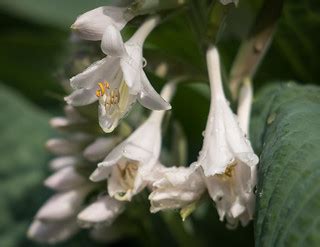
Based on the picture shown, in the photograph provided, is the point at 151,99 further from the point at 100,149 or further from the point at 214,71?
the point at 100,149

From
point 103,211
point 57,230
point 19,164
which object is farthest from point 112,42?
point 19,164

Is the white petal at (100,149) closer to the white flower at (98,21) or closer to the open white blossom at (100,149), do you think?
the open white blossom at (100,149)

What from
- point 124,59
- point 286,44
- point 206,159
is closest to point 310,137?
point 206,159

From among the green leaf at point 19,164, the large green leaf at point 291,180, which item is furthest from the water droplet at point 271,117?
the green leaf at point 19,164

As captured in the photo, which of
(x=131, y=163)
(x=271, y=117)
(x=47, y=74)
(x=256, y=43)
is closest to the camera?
(x=131, y=163)

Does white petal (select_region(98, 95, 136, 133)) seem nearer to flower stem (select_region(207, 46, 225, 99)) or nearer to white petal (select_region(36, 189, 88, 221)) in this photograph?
flower stem (select_region(207, 46, 225, 99))

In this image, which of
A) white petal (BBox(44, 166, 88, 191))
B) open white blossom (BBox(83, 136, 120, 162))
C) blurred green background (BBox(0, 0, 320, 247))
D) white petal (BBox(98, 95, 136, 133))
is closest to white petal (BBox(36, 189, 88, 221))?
white petal (BBox(44, 166, 88, 191))
